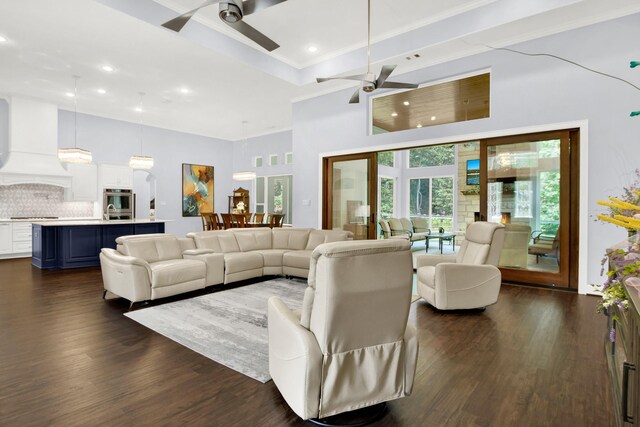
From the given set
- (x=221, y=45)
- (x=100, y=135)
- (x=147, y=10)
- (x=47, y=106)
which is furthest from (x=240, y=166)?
(x=147, y=10)

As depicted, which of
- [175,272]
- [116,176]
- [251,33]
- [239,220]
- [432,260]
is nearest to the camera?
[251,33]

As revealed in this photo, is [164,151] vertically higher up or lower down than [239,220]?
higher up

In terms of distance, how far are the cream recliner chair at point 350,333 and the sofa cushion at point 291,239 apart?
4.23 m

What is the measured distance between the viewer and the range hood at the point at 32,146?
7414 millimetres

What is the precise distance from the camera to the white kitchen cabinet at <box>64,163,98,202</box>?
27.3 ft

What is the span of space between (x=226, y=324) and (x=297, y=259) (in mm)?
2134

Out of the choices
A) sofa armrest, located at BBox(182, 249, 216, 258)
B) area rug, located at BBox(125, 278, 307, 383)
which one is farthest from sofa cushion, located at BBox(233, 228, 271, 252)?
area rug, located at BBox(125, 278, 307, 383)

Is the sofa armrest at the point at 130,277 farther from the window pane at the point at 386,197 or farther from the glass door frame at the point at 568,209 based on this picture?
the window pane at the point at 386,197

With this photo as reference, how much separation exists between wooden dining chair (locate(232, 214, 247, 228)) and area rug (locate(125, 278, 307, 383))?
303cm

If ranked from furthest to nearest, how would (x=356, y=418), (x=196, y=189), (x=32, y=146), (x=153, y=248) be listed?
(x=196, y=189) < (x=32, y=146) < (x=153, y=248) < (x=356, y=418)

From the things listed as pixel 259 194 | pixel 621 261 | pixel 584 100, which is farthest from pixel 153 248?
pixel 259 194

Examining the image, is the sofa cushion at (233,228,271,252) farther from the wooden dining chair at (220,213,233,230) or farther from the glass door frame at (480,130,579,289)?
the glass door frame at (480,130,579,289)

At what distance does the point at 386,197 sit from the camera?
1184 centimetres

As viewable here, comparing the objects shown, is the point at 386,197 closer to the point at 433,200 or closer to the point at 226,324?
the point at 433,200
